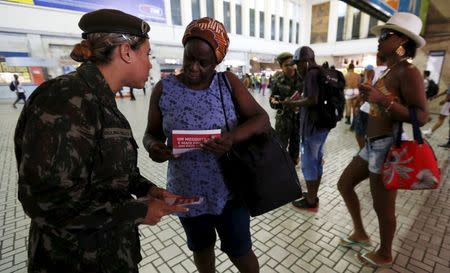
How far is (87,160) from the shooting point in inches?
32.7

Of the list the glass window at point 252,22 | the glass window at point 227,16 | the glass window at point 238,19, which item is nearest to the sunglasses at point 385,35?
the glass window at point 227,16

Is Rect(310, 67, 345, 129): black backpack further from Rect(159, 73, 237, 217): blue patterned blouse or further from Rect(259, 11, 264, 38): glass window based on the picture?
Rect(259, 11, 264, 38): glass window

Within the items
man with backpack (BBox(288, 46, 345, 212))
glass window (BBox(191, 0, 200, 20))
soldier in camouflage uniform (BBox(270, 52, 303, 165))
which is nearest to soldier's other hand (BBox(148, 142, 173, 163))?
man with backpack (BBox(288, 46, 345, 212))

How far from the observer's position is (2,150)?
5.54m

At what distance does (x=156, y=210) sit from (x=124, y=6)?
Answer: 754 inches

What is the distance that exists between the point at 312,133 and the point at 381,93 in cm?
106

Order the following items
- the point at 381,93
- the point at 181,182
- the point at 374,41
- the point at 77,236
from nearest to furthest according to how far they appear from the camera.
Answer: the point at 77,236, the point at 181,182, the point at 381,93, the point at 374,41

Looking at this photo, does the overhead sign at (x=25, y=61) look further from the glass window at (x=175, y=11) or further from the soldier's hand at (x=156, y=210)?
the soldier's hand at (x=156, y=210)

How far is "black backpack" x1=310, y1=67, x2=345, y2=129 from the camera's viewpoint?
2.67 m

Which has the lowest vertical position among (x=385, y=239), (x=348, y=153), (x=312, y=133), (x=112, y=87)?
(x=348, y=153)

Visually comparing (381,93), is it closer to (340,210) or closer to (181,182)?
(181,182)

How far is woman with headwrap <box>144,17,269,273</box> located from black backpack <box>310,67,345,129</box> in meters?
1.52

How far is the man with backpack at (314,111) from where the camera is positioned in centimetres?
267

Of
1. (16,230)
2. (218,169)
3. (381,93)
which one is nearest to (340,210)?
(381,93)
